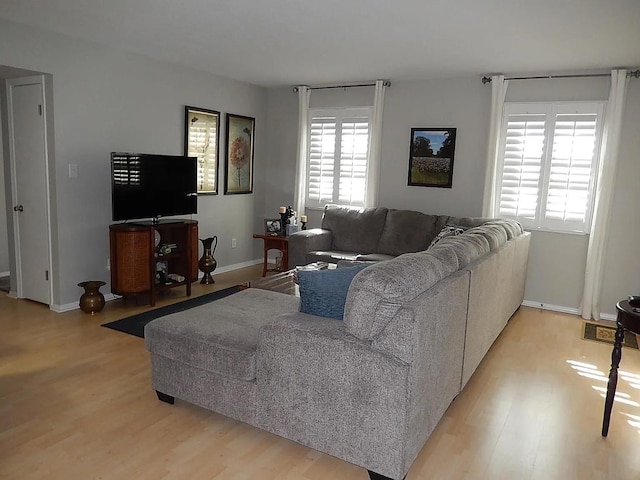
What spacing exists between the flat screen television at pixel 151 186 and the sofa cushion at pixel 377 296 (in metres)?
3.11

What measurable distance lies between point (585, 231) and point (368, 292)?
3.81m

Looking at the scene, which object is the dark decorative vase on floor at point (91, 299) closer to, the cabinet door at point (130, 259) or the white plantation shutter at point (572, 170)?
the cabinet door at point (130, 259)

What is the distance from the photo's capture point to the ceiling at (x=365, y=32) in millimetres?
3240

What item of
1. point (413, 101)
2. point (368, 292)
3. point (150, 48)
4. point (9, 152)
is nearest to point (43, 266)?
point (9, 152)

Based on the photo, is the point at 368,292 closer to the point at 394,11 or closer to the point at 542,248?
the point at 394,11

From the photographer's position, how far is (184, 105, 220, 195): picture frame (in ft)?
18.4

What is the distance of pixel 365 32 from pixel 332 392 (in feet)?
9.29

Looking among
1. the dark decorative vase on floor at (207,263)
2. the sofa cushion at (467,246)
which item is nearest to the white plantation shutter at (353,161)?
the dark decorative vase on floor at (207,263)

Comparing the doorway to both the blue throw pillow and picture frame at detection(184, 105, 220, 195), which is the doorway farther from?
the blue throw pillow

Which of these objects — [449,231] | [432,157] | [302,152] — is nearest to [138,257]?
[302,152]

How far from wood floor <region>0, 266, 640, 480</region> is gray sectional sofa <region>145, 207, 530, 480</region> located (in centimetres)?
16

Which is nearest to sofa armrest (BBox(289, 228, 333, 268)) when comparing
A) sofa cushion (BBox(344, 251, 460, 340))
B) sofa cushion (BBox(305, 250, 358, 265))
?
sofa cushion (BBox(305, 250, 358, 265))

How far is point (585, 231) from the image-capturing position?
5.00 metres

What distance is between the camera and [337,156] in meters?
6.36
